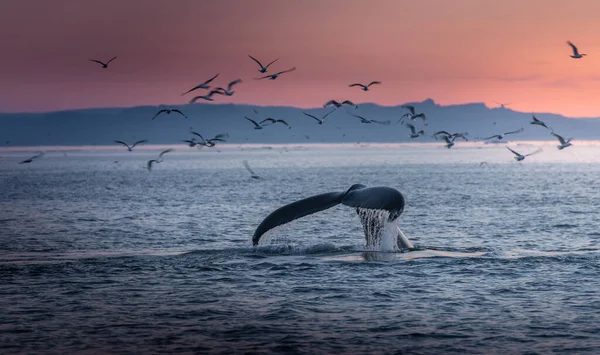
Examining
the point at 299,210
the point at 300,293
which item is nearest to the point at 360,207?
the point at 299,210

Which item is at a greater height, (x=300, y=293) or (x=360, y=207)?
(x=360, y=207)

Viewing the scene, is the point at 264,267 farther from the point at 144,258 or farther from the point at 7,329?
the point at 7,329

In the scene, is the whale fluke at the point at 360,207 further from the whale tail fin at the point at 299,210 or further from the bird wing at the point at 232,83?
the bird wing at the point at 232,83

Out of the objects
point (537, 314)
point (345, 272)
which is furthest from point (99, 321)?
point (537, 314)

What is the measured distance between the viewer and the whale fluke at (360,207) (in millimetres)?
15828

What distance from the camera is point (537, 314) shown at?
15.0 meters

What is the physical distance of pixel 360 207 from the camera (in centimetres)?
1622

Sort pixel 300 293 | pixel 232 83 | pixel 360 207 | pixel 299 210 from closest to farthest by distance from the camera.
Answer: pixel 360 207 < pixel 300 293 < pixel 299 210 < pixel 232 83

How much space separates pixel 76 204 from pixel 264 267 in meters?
34.0

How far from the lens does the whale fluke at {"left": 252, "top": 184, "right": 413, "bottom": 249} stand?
1583 centimetres

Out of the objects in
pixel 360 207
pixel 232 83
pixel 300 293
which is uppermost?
pixel 232 83

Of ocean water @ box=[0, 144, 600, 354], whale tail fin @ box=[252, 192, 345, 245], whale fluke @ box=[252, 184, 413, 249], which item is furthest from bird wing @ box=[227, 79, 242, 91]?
whale tail fin @ box=[252, 192, 345, 245]

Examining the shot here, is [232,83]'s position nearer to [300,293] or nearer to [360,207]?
[300,293]

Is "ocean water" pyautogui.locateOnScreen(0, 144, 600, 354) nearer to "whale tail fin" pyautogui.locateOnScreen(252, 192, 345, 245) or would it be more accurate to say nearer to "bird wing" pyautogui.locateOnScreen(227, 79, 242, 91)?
"whale tail fin" pyautogui.locateOnScreen(252, 192, 345, 245)
